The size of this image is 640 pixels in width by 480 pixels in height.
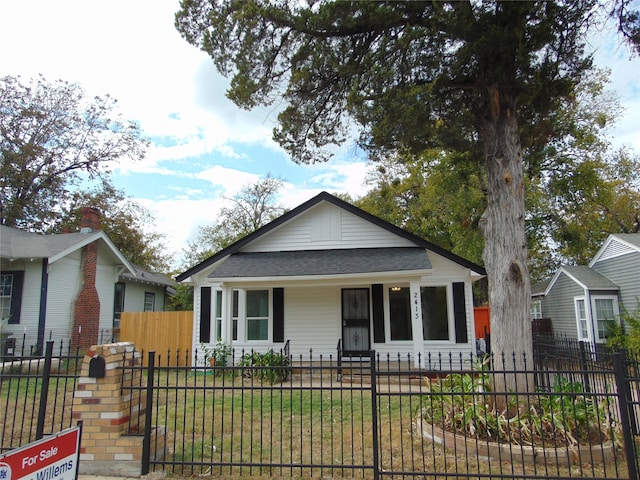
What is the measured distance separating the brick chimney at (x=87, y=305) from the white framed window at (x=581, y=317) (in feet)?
62.2

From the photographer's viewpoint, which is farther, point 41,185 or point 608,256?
point 41,185

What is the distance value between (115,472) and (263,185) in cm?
2578

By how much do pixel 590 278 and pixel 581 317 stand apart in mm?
1616

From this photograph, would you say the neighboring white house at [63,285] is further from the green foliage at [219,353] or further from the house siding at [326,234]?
the house siding at [326,234]

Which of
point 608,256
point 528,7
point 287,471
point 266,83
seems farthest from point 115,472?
point 608,256

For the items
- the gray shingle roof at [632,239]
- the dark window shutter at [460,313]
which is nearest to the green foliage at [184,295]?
the dark window shutter at [460,313]

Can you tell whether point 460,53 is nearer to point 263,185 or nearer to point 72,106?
point 263,185

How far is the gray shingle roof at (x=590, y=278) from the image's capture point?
52.5 ft

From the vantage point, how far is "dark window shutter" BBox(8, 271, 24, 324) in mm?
13633

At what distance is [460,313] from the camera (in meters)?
11.9

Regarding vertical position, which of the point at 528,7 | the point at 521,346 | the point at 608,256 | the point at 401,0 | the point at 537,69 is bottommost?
the point at 521,346

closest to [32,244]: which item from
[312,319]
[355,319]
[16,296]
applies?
[16,296]

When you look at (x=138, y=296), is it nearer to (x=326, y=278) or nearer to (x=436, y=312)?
(x=326, y=278)

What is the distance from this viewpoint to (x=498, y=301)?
20.9 ft
